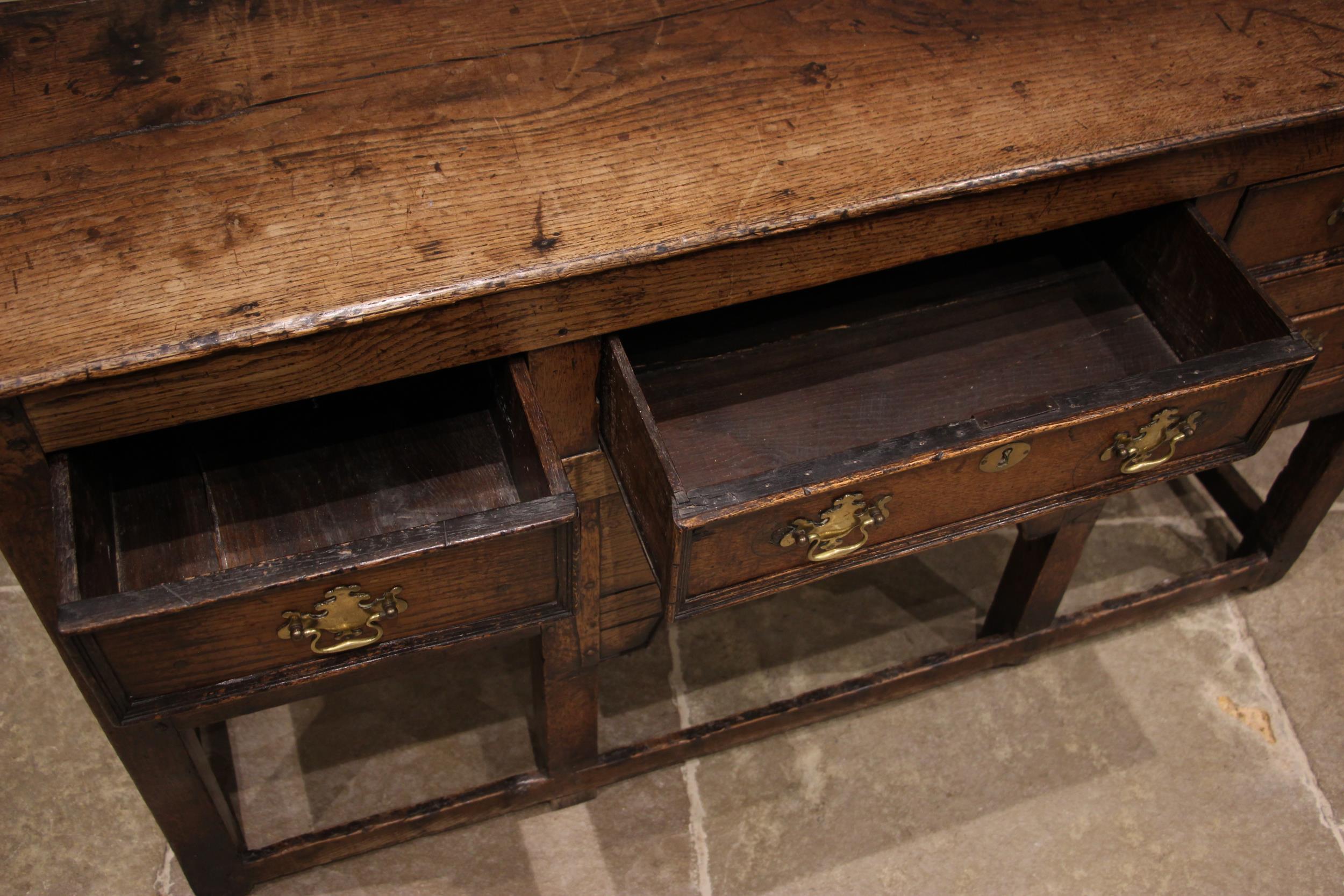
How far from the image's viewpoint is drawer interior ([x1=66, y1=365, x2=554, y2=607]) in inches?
54.5

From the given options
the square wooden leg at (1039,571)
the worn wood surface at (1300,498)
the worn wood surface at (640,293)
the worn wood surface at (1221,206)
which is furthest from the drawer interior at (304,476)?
the worn wood surface at (1300,498)

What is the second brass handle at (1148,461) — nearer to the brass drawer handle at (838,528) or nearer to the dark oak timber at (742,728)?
the brass drawer handle at (838,528)

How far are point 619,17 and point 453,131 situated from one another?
0.30m

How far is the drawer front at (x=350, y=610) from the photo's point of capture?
1179mm

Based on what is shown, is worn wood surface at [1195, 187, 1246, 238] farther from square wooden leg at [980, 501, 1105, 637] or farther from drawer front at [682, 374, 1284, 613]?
square wooden leg at [980, 501, 1105, 637]

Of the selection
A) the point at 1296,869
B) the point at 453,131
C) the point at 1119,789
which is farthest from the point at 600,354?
the point at 1296,869

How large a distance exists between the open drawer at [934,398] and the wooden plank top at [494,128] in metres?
0.19

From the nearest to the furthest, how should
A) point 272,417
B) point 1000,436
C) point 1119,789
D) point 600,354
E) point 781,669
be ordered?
point 1000,436, point 600,354, point 272,417, point 1119,789, point 781,669

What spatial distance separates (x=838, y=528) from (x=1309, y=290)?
92 centimetres

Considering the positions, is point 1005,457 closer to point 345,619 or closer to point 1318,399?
point 345,619

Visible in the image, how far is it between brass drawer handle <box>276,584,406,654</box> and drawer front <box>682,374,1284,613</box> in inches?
12.2

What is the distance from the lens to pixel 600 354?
139cm

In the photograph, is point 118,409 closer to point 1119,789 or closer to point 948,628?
point 948,628

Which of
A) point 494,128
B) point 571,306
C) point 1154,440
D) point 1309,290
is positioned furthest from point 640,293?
point 1309,290
